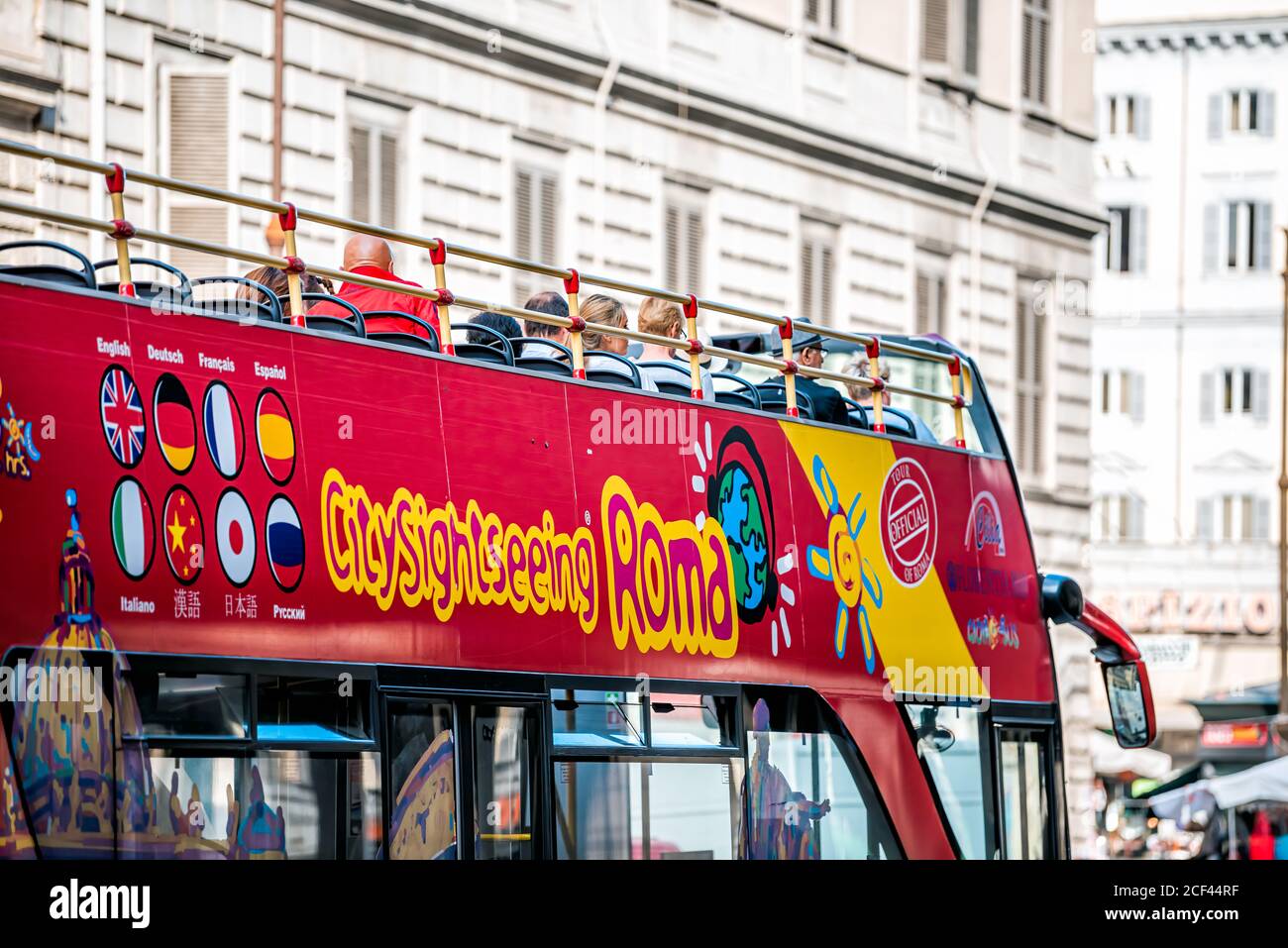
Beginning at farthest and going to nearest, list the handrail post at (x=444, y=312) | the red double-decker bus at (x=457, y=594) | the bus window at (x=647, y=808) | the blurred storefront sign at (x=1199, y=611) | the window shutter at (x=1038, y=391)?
the blurred storefront sign at (x=1199, y=611), the window shutter at (x=1038, y=391), the bus window at (x=647, y=808), the handrail post at (x=444, y=312), the red double-decker bus at (x=457, y=594)

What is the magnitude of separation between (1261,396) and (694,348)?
47120mm

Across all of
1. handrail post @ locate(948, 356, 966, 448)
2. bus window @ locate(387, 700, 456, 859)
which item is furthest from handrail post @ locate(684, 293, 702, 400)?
handrail post @ locate(948, 356, 966, 448)

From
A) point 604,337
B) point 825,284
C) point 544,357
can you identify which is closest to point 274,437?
point 544,357

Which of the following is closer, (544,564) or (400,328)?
(544,564)

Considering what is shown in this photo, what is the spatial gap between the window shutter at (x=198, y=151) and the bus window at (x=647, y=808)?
9.63 metres

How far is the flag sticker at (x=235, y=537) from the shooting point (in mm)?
6117

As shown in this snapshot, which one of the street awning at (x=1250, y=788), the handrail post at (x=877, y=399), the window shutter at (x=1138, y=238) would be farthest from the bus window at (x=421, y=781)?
the window shutter at (x=1138, y=238)

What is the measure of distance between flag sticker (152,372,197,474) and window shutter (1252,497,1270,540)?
49.8m

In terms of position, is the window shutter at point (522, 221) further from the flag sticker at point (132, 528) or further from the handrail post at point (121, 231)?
the flag sticker at point (132, 528)

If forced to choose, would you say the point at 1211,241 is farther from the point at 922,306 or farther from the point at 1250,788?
the point at 1250,788

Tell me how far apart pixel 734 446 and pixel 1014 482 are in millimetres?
2498

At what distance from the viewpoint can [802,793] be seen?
28.0 ft

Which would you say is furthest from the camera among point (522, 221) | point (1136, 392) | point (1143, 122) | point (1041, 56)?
point (1143, 122)
